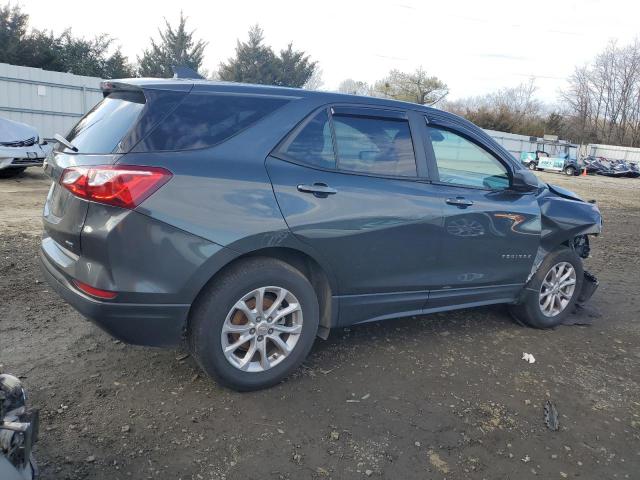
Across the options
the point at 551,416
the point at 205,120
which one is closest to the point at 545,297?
the point at 551,416

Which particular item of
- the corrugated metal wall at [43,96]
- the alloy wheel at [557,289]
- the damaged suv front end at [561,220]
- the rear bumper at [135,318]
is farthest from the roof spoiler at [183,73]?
the corrugated metal wall at [43,96]

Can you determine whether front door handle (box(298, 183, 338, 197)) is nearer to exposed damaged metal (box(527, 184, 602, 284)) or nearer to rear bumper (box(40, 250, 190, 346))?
rear bumper (box(40, 250, 190, 346))

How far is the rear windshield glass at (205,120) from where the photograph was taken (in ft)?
9.67

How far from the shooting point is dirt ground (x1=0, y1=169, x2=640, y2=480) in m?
2.72

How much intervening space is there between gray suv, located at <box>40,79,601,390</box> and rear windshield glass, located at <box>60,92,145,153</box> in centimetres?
1

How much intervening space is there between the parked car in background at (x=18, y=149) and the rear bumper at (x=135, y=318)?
928cm

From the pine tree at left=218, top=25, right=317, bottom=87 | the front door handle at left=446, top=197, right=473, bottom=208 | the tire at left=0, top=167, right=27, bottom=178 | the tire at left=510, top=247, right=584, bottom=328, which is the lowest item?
the tire at left=510, top=247, right=584, bottom=328

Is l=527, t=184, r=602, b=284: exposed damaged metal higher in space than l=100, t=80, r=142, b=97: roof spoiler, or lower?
lower

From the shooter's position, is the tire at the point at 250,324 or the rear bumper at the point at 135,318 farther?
the tire at the point at 250,324

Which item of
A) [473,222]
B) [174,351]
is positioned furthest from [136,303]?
[473,222]

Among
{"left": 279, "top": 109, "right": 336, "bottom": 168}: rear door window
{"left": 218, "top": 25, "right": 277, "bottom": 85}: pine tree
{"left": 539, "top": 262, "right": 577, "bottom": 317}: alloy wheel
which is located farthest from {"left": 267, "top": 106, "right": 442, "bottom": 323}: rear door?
{"left": 218, "top": 25, "right": 277, "bottom": 85}: pine tree

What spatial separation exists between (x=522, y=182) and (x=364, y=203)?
1.60 m

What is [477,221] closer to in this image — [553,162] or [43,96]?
[43,96]

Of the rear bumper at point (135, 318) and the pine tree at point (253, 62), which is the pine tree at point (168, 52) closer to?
the pine tree at point (253, 62)
